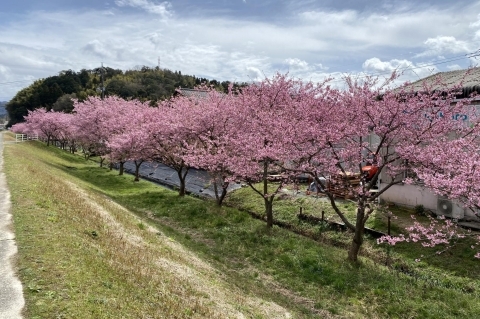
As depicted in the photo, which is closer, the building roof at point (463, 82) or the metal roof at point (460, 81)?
the metal roof at point (460, 81)

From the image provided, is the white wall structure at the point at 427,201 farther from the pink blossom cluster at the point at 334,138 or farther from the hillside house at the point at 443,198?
Result: the pink blossom cluster at the point at 334,138

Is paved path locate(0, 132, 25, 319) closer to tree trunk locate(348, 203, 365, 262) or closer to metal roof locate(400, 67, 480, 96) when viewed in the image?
tree trunk locate(348, 203, 365, 262)

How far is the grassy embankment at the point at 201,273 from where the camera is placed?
22.6ft

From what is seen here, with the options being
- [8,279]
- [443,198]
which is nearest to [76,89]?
[443,198]

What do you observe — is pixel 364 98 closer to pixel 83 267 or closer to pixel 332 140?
pixel 332 140

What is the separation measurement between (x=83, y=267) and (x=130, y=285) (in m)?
1.13

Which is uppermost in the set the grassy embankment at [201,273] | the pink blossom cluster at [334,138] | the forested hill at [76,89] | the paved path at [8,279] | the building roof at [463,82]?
the forested hill at [76,89]

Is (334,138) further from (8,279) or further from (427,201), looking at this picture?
(8,279)

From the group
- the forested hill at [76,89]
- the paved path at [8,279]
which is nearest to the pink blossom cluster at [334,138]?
the paved path at [8,279]

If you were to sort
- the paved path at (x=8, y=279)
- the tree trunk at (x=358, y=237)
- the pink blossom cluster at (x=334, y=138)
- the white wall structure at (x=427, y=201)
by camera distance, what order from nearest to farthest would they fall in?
1. the paved path at (x=8, y=279)
2. the pink blossom cluster at (x=334, y=138)
3. the tree trunk at (x=358, y=237)
4. the white wall structure at (x=427, y=201)

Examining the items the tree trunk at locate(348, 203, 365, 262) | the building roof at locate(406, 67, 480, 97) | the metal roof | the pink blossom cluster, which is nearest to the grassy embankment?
the tree trunk at locate(348, 203, 365, 262)

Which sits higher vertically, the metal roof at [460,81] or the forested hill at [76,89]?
the forested hill at [76,89]

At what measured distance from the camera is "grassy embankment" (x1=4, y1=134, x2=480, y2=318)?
271 inches

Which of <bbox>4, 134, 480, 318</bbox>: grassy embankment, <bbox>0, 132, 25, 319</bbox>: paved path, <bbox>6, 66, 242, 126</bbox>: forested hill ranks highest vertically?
<bbox>6, 66, 242, 126</bbox>: forested hill
